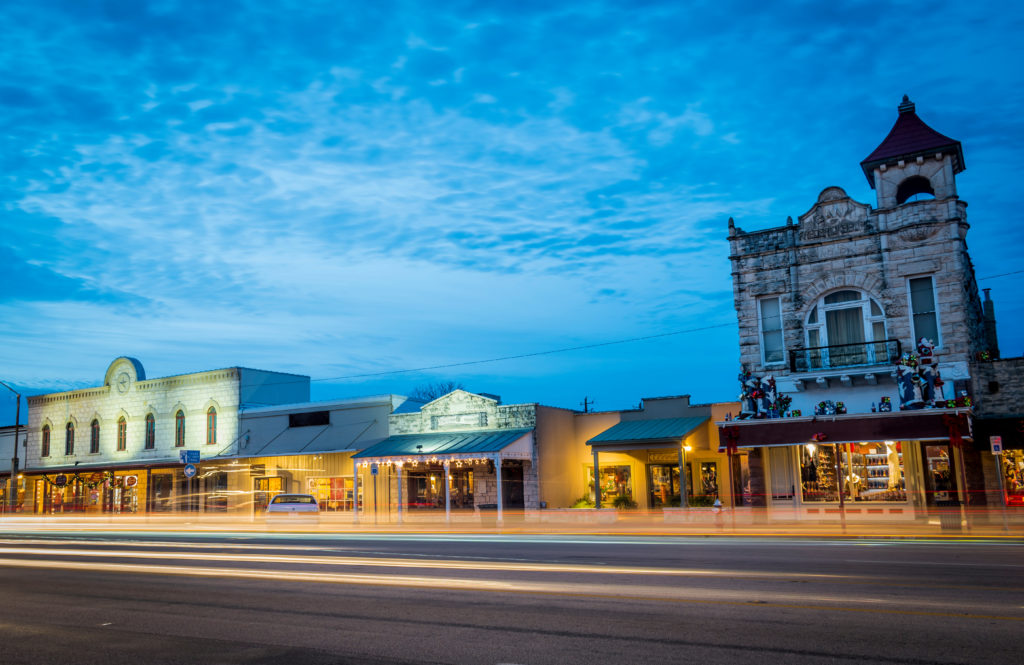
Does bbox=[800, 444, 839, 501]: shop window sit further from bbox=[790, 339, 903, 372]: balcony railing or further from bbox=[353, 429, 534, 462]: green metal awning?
bbox=[353, 429, 534, 462]: green metal awning

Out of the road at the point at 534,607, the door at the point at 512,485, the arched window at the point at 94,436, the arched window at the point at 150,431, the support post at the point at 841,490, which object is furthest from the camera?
the arched window at the point at 94,436

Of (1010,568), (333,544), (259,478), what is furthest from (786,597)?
(259,478)

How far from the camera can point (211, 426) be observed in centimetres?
4438

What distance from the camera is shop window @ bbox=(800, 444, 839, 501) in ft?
90.7

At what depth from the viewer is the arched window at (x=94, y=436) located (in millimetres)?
49750

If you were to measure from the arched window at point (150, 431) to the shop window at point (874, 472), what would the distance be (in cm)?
3579

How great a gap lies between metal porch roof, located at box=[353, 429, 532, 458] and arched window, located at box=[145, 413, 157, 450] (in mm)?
16505

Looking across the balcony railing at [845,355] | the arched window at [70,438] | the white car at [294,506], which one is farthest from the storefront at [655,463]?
the arched window at [70,438]

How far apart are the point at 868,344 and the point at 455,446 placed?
1577 centimetres

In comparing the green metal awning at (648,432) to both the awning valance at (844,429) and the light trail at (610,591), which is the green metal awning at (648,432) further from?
the light trail at (610,591)

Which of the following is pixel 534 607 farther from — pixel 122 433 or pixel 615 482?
pixel 122 433

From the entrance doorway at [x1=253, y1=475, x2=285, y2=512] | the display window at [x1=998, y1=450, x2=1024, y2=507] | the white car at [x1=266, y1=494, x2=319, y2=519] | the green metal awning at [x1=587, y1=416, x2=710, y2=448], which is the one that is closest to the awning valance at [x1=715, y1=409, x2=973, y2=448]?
the display window at [x1=998, y1=450, x2=1024, y2=507]

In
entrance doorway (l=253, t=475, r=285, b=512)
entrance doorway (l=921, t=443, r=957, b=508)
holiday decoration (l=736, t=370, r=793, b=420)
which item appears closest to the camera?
entrance doorway (l=921, t=443, r=957, b=508)

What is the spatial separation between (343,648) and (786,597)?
5.48 m
